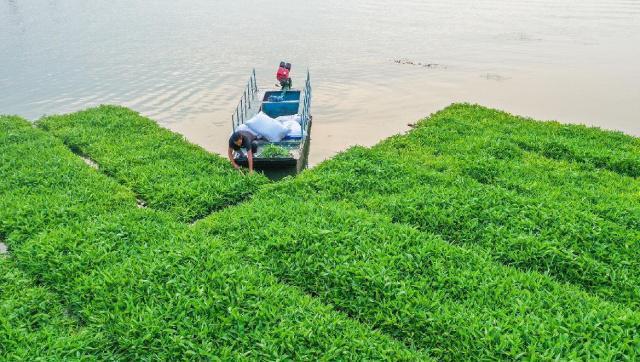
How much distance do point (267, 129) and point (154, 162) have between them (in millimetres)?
2743

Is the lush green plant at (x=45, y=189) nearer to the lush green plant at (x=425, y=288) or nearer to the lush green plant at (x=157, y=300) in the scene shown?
the lush green plant at (x=157, y=300)

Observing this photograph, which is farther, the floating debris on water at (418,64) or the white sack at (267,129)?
the floating debris on water at (418,64)

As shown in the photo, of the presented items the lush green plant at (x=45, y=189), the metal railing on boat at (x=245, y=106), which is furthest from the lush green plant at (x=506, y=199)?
the lush green plant at (x=45, y=189)

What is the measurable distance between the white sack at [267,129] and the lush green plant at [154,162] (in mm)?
1184

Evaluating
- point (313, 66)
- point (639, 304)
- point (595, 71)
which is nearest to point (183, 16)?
point (313, 66)

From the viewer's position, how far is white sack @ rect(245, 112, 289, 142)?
1211 centimetres

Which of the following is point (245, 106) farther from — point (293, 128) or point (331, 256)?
point (331, 256)

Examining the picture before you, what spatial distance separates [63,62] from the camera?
2091 cm

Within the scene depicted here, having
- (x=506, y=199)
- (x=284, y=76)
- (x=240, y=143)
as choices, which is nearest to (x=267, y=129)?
(x=240, y=143)

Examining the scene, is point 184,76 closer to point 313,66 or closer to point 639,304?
point 313,66

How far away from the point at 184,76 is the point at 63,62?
5684 millimetres

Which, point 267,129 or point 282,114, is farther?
point 282,114

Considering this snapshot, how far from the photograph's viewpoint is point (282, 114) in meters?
14.3

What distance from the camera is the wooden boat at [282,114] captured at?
37.2 feet
